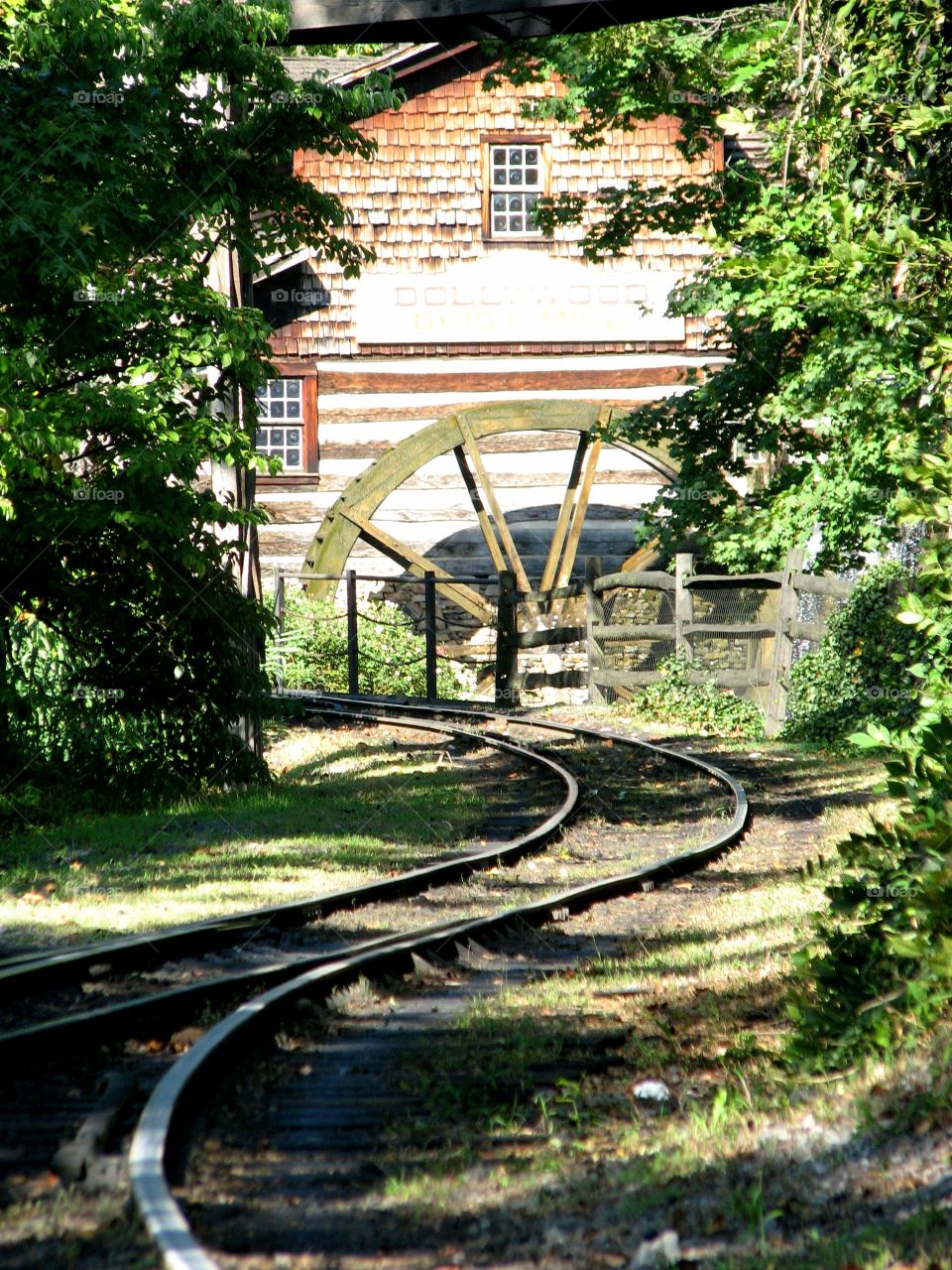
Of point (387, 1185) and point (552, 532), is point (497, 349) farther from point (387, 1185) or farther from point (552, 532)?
point (387, 1185)

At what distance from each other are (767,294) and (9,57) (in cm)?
656

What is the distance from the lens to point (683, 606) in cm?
1658

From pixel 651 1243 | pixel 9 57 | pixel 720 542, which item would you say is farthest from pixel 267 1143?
pixel 720 542

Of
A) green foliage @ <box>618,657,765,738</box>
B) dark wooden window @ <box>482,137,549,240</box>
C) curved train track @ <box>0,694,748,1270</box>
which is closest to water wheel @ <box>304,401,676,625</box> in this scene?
dark wooden window @ <box>482,137,549,240</box>

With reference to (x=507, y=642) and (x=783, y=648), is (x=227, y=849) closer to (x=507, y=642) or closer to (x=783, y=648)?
(x=783, y=648)

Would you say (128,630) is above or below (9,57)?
below

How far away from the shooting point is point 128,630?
10133 mm

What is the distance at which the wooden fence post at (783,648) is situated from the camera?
15062 millimetres

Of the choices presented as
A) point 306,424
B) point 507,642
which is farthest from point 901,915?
point 306,424

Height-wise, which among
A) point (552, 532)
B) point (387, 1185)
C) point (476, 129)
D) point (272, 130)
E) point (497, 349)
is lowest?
point (552, 532)

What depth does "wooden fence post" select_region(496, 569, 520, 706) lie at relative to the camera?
18.2 meters

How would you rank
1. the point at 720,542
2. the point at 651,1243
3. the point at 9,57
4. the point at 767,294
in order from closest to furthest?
the point at 651,1243 < the point at 9,57 < the point at 767,294 < the point at 720,542

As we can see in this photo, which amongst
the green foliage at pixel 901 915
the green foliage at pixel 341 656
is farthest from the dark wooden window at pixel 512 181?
the green foliage at pixel 901 915

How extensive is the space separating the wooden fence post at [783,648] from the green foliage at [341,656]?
5.72 meters
